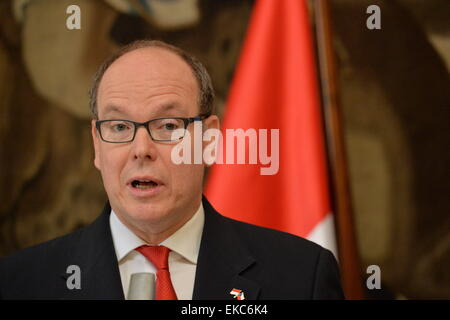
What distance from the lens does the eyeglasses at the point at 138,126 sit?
1.40 metres

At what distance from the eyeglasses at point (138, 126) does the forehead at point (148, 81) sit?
5 centimetres

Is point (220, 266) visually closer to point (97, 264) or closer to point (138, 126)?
point (97, 264)

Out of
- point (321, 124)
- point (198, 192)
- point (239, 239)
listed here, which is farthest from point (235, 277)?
point (321, 124)

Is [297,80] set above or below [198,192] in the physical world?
above

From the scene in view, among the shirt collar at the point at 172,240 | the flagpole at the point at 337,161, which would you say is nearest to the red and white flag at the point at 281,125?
the flagpole at the point at 337,161

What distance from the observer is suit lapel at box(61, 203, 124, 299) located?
1398 mm

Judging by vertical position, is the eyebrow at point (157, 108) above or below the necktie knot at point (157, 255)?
above

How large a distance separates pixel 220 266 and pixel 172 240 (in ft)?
0.52

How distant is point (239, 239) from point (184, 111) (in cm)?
43

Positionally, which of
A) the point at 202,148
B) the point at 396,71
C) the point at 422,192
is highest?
the point at 396,71

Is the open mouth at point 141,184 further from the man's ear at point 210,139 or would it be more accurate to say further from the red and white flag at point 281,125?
the red and white flag at point 281,125

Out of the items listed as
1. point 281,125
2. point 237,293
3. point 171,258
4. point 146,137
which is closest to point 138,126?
point 146,137
